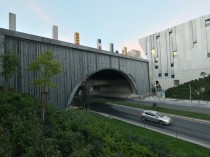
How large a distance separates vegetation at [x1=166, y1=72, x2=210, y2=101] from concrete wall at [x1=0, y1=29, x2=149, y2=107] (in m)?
18.1

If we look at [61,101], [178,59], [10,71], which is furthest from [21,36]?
[178,59]

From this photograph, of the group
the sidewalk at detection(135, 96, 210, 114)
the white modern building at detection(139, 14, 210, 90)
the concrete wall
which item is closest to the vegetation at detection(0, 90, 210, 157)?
the concrete wall

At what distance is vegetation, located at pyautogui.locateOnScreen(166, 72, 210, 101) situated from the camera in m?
48.4

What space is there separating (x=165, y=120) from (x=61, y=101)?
55.9 ft

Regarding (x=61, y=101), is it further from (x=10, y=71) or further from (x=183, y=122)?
(x=183, y=122)

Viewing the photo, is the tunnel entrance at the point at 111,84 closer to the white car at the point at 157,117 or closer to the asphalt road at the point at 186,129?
the white car at the point at 157,117

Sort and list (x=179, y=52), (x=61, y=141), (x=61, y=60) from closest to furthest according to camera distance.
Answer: (x=61, y=141), (x=61, y=60), (x=179, y=52)

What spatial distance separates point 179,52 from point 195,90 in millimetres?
16044

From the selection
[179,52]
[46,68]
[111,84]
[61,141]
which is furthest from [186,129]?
[111,84]

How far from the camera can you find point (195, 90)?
5041 centimetres

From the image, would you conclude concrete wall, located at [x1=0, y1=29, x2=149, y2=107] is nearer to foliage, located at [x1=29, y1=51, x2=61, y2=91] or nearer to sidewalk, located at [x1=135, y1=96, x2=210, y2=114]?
foliage, located at [x1=29, y1=51, x2=61, y2=91]

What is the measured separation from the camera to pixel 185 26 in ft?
195

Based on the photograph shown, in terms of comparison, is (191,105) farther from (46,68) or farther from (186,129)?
(46,68)

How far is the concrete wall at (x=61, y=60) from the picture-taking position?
979 inches
